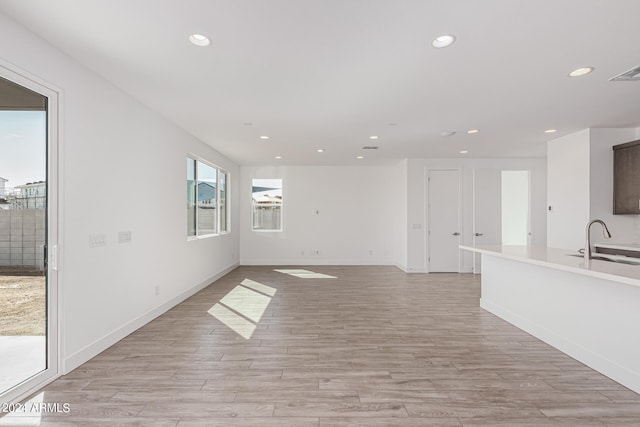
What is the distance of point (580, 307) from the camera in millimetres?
2842

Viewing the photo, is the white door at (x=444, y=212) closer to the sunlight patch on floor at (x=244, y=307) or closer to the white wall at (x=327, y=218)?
the white wall at (x=327, y=218)

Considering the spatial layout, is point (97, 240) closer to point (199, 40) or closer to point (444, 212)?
point (199, 40)

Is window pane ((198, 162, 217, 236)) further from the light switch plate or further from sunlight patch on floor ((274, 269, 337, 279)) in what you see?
the light switch plate

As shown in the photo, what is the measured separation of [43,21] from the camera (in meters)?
2.09

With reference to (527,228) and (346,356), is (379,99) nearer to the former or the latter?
(346,356)

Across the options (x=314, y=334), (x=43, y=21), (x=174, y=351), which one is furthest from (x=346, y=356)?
(x=43, y=21)

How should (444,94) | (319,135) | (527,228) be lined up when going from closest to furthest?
(444,94) < (319,135) < (527,228)

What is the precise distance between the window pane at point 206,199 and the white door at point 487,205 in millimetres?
5925

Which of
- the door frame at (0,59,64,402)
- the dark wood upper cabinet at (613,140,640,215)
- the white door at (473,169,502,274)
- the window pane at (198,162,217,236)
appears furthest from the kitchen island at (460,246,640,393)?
the window pane at (198,162,217,236)

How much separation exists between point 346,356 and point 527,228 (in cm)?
629

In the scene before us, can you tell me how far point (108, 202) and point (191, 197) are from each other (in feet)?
7.29

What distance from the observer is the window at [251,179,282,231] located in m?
8.31

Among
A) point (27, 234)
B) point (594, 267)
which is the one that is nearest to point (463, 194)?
point (594, 267)

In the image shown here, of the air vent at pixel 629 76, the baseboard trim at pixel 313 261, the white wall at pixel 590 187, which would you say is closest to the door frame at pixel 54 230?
the air vent at pixel 629 76
